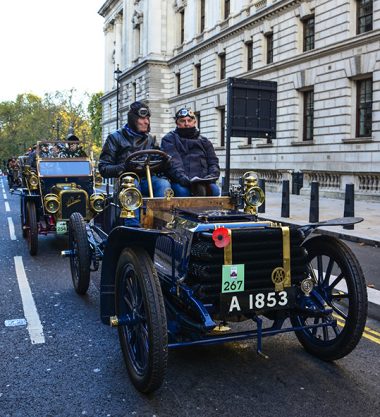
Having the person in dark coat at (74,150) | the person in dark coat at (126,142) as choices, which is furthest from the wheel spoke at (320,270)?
the person in dark coat at (74,150)

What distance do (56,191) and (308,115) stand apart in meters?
20.9

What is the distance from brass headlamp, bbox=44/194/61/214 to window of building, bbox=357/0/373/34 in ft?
63.8

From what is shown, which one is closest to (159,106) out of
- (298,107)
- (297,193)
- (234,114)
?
(298,107)

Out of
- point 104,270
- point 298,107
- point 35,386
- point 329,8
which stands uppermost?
point 329,8

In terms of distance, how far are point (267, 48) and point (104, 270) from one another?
30.5 meters

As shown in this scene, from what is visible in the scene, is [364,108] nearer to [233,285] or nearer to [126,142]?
[126,142]

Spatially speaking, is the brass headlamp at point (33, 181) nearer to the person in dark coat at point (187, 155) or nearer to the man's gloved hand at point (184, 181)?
the person in dark coat at point (187, 155)

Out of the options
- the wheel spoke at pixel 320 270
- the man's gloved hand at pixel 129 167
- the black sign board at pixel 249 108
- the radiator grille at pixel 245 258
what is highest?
the black sign board at pixel 249 108

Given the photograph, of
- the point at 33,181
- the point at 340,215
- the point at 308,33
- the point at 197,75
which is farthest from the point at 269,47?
the point at 33,181

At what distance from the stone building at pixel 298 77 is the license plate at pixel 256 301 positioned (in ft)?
61.9

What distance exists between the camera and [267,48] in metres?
32.4

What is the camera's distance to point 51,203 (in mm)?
9930

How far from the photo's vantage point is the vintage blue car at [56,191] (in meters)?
9.83

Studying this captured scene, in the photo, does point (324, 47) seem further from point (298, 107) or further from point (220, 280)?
point (220, 280)
